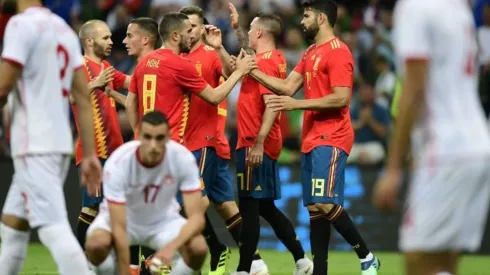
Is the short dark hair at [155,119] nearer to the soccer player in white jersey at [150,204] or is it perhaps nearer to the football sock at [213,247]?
the soccer player in white jersey at [150,204]

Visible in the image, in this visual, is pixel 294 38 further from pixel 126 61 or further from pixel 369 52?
pixel 126 61

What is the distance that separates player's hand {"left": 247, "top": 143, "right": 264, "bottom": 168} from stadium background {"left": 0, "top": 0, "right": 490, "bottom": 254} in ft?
12.6

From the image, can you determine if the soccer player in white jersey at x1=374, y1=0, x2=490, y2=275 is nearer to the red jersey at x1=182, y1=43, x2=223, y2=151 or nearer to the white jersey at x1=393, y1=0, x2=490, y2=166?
the white jersey at x1=393, y1=0, x2=490, y2=166

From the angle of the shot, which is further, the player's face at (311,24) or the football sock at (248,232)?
the football sock at (248,232)

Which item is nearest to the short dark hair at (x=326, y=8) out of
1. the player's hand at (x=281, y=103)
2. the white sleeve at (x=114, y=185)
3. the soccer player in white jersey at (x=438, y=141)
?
the player's hand at (x=281, y=103)

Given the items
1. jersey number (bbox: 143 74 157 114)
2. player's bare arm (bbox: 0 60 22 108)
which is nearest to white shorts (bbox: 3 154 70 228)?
player's bare arm (bbox: 0 60 22 108)

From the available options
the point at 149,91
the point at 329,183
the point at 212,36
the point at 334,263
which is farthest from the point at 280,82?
the point at 334,263

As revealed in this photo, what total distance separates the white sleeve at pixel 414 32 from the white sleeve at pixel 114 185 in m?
2.62

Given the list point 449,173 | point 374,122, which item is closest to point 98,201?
point 449,173

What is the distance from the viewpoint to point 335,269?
11.2 meters

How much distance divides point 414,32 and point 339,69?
12.6ft

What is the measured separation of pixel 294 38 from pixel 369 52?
4.05 ft

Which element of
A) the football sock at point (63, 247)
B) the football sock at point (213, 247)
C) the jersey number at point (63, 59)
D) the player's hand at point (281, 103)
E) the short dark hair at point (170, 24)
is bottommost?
the football sock at point (213, 247)

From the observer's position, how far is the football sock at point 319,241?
883 centimetres
